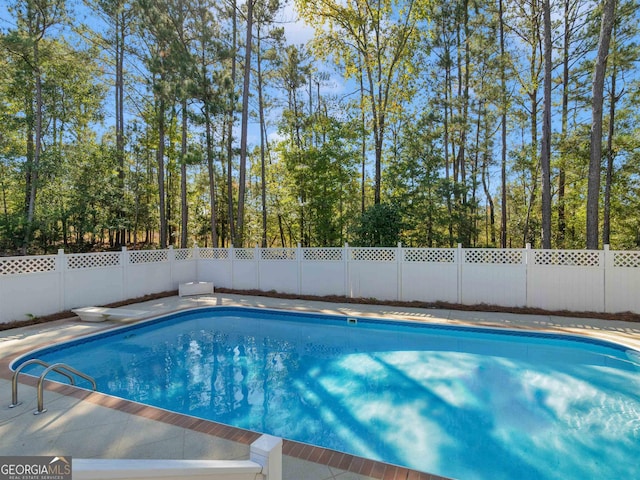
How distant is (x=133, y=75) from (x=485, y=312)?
1605 centimetres

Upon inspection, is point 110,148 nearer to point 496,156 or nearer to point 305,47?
point 305,47

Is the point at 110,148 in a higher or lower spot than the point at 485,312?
higher

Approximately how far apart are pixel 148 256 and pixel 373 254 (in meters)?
6.18

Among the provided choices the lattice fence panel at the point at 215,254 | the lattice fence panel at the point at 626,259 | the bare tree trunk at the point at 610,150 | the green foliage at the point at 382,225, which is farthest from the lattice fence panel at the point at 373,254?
the bare tree trunk at the point at 610,150

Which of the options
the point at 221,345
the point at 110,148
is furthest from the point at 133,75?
the point at 221,345

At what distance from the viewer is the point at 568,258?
282 inches

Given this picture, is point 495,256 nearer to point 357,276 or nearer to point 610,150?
point 357,276

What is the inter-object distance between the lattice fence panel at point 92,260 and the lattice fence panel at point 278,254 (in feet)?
12.3

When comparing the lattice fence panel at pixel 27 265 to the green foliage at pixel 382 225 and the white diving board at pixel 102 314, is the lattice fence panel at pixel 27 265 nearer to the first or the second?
the white diving board at pixel 102 314

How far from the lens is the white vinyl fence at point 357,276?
6.80 meters

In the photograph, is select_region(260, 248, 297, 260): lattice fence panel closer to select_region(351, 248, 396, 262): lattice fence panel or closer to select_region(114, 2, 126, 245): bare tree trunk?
select_region(351, 248, 396, 262): lattice fence panel

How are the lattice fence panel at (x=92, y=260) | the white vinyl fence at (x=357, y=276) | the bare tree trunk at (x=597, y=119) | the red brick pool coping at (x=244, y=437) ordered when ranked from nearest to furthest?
the red brick pool coping at (x=244, y=437)
the white vinyl fence at (x=357, y=276)
the bare tree trunk at (x=597, y=119)
the lattice fence panel at (x=92, y=260)

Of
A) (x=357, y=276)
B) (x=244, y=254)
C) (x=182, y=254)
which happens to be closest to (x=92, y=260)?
(x=182, y=254)

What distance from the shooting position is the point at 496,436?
3.35 metres
